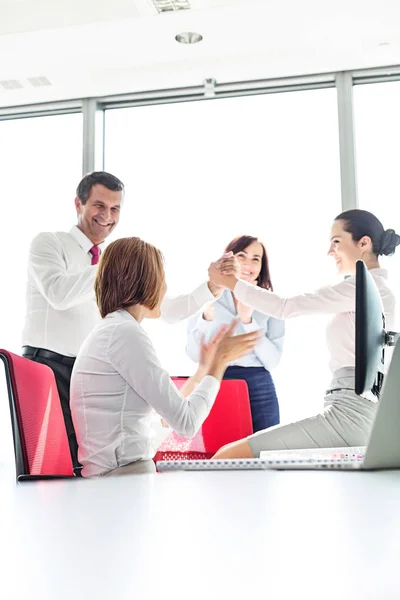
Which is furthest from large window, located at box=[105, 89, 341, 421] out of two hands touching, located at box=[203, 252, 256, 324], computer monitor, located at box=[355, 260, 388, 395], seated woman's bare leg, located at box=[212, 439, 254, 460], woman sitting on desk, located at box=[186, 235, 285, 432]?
computer monitor, located at box=[355, 260, 388, 395]

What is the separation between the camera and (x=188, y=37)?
12.9 ft

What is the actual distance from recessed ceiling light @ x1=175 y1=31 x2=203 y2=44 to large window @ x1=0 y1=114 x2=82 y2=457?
3.99 feet

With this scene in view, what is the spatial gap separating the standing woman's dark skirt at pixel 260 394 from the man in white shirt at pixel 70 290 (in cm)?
39

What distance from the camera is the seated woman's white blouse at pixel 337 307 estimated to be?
103 inches

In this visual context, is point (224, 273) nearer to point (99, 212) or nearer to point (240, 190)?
point (99, 212)

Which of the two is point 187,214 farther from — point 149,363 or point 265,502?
point 265,502

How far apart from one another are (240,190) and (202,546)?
14.4 feet

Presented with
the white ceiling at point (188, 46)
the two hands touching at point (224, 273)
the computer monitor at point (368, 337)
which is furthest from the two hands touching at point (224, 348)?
the white ceiling at point (188, 46)

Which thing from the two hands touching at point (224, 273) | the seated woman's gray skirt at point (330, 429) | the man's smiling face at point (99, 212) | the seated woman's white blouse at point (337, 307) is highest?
the man's smiling face at point (99, 212)

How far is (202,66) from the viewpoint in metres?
4.25

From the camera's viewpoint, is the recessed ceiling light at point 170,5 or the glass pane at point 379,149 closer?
the recessed ceiling light at point 170,5

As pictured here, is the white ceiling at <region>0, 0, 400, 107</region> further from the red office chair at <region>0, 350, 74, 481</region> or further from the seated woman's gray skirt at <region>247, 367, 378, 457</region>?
the red office chair at <region>0, 350, 74, 481</region>

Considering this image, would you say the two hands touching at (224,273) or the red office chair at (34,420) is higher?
the two hands touching at (224,273)

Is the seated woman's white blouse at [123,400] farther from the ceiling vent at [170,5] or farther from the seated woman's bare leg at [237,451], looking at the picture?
the ceiling vent at [170,5]
